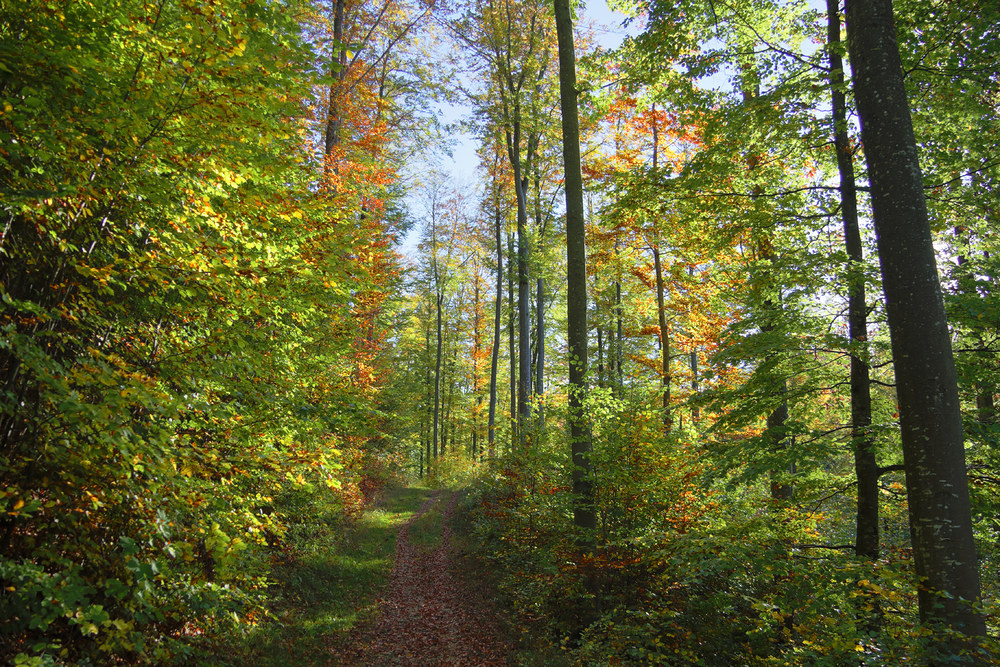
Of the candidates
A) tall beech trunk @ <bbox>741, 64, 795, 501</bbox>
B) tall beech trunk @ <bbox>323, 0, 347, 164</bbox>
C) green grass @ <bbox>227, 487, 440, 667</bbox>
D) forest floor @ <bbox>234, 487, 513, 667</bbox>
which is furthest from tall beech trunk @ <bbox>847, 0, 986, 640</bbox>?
tall beech trunk @ <bbox>323, 0, 347, 164</bbox>

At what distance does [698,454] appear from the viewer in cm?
738

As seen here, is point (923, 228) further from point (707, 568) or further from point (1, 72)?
point (1, 72)

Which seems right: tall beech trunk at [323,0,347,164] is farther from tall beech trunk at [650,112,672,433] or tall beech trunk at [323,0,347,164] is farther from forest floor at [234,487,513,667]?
tall beech trunk at [650,112,672,433]

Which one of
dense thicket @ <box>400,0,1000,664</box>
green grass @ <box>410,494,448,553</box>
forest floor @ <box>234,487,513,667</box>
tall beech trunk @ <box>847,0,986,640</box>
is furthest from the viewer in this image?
green grass @ <box>410,494,448,553</box>

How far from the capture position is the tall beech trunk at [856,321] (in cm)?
581

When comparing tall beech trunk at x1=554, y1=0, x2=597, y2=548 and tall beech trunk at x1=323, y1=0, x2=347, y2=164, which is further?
tall beech trunk at x1=323, y1=0, x2=347, y2=164

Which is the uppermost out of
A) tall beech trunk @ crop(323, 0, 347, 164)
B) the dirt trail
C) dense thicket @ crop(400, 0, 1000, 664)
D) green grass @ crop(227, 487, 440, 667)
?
tall beech trunk @ crop(323, 0, 347, 164)

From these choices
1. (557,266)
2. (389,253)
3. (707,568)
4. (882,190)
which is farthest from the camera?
(557,266)

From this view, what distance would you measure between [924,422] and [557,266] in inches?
699

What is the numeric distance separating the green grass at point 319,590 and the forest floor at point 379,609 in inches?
0.7

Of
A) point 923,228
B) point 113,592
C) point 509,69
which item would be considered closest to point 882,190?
point 923,228

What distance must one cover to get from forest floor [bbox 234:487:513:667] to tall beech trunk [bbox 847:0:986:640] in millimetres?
5207

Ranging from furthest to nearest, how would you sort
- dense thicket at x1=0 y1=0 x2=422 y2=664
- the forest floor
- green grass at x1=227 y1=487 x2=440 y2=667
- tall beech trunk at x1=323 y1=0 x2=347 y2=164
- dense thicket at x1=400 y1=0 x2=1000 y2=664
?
tall beech trunk at x1=323 y1=0 x2=347 y2=164 < the forest floor < green grass at x1=227 y1=487 x2=440 y2=667 < dense thicket at x1=400 y1=0 x2=1000 y2=664 < dense thicket at x1=0 y1=0 x2=422 y2=664

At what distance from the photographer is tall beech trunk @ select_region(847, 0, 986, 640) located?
12.0 feet
